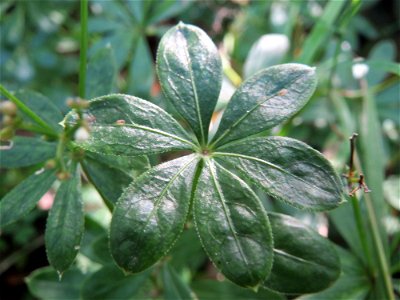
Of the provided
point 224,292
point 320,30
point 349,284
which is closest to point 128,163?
point 224,292

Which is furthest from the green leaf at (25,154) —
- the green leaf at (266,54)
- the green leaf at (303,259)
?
the green leaf at (266,54)

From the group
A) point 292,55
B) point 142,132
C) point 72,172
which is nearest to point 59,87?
point 292,55

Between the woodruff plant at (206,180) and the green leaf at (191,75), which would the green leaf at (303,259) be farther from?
the green leaf at (191,75)

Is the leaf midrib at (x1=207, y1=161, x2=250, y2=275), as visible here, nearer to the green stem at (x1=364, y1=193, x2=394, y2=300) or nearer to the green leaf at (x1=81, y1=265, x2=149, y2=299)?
the green leaf at (x1=81, y1=265, x2=149, y2=299)

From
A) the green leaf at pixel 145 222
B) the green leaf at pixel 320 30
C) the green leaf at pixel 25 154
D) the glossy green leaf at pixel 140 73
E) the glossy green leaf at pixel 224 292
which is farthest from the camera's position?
the glossy green leaf at pixel 140 73

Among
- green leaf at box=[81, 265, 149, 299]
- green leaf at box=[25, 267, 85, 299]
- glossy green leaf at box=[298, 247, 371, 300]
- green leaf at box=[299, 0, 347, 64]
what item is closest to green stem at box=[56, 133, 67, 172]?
green leaf at box=[81, 265, 149, 299]

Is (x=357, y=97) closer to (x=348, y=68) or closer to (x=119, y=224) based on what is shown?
(x=348, y=68)

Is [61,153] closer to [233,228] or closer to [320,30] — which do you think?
[233,228]
